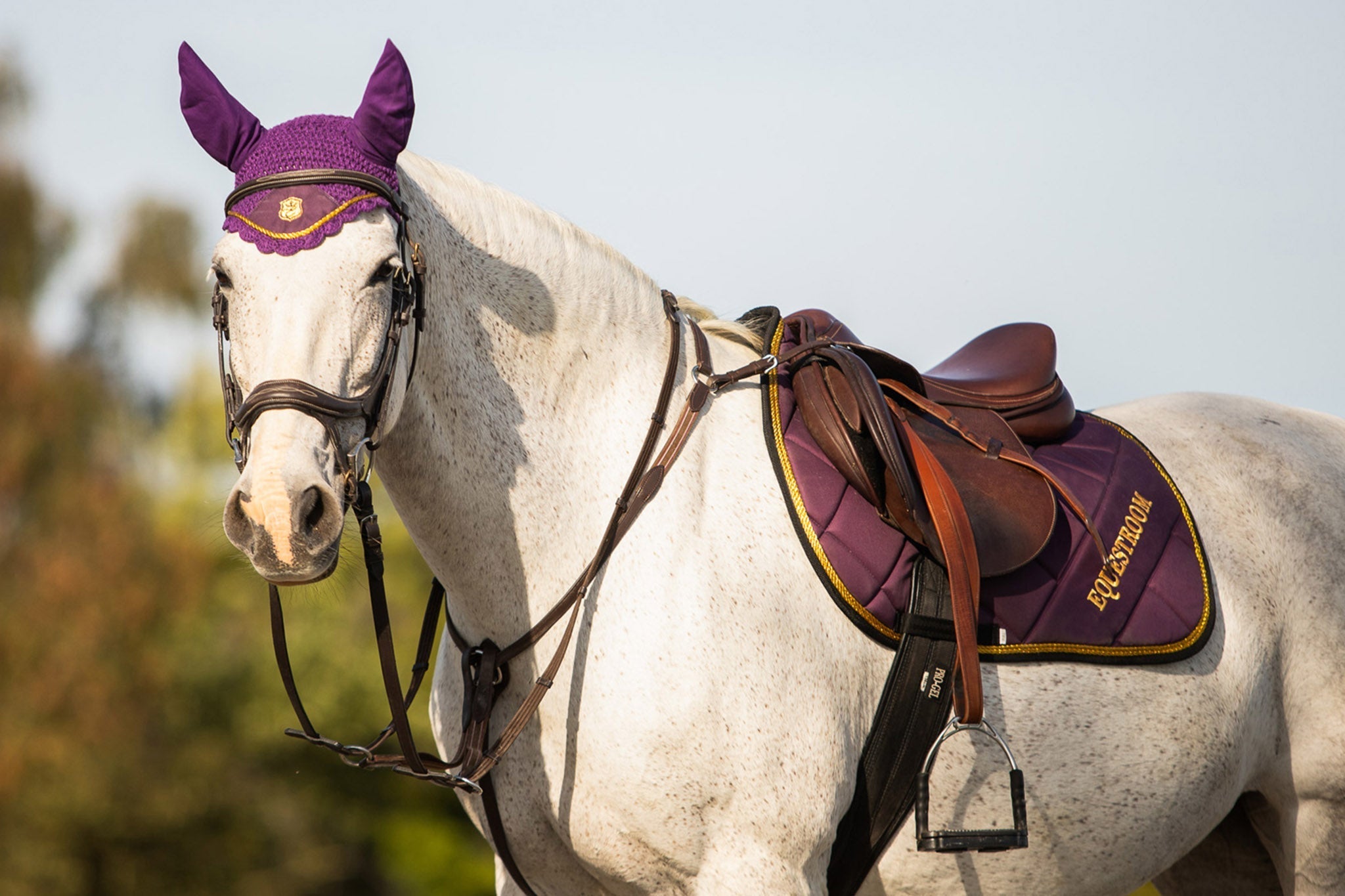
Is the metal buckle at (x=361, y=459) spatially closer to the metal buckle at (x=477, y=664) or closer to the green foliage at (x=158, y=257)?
the metal buckle at (x=477, y=664)

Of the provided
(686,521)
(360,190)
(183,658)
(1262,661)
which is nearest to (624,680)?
(686,521)

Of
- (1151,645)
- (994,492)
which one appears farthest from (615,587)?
(1151,645)

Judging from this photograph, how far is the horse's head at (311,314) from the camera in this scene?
91.2 inches

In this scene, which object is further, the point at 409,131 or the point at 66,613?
the point at 66,613

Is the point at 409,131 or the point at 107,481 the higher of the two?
the point at 409,131

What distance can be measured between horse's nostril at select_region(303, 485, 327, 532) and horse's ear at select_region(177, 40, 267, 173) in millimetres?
847

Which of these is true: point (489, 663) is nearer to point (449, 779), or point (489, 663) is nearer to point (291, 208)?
point (449, 779)

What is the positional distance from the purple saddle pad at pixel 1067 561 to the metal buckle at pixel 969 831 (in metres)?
0.22

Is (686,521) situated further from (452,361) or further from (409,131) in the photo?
(409,131)

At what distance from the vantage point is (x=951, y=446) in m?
3.33

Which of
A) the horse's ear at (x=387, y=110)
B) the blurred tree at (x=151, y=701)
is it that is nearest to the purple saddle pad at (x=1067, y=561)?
the horse's ear at (x=387, y=110)

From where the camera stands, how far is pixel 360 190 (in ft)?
8.36

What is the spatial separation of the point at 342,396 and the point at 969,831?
1.86 metres

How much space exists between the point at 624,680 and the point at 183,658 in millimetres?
19409
